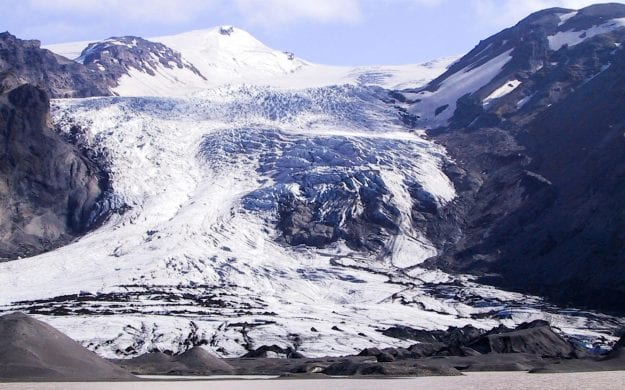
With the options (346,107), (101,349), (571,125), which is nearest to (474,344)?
(101,349)

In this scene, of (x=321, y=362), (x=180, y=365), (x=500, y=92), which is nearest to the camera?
(x=180, y=365)

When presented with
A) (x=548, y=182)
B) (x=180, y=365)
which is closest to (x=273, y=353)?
(x=180, y=365)

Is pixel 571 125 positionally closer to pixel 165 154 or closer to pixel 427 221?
pixel 427 221

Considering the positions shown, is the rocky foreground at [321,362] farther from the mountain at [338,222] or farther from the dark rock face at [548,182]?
the dark rock face at [548,182]

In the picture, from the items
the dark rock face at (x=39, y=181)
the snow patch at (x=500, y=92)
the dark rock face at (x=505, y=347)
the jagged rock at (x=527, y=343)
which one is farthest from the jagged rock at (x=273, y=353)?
the snow patch at (x=500, y=92)

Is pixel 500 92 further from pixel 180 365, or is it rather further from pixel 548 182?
pixel 180 365

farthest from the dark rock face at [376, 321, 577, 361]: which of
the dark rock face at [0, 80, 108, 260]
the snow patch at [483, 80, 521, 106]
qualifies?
the snow patch at [483, 80, 521, 106]

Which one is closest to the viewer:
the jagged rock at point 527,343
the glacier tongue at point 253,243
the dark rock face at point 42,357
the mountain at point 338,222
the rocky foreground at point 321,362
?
the dark rock face at point 42,357
